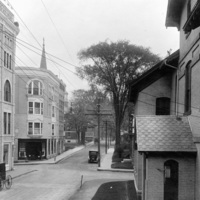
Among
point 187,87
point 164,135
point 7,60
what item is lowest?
point 164,135

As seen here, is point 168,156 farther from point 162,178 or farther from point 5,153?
point 5,153

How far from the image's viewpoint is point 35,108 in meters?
51.6

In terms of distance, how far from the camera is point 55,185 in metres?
26.4

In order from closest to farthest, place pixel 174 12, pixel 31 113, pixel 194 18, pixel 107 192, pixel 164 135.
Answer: pixel 194 18 → pixel 164 135 → pixel 174 12 → pixel 107 192 → pixel 31 113

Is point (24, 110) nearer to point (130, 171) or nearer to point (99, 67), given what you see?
point (99, 67)

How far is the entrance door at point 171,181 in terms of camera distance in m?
14.4

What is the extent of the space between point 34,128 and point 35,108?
2.94 meters

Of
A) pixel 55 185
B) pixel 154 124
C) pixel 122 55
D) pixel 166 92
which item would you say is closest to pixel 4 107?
pixel 55 185

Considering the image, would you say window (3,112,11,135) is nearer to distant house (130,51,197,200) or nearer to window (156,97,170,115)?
window (156,97,170,115)

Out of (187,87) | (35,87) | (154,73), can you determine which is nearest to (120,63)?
(35,87)

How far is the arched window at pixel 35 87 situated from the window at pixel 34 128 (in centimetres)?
454

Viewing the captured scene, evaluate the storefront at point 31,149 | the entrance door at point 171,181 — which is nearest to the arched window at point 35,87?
the storefront at point 31,149

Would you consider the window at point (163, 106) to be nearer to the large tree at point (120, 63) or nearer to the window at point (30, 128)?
the large tree at point (120, 63)

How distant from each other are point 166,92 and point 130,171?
18440 mm
